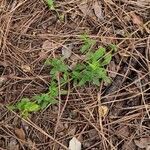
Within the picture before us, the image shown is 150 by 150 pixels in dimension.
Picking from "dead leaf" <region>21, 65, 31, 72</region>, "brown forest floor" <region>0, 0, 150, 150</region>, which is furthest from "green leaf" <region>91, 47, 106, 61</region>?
"dead leaf" <region>21, 65, 31, 72</region>

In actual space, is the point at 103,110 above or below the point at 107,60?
below

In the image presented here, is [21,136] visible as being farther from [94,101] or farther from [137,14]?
[137,14]

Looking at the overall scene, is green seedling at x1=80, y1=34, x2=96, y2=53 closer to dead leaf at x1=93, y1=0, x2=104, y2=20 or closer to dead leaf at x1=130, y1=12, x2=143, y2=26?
dead leaf at x1=93, y1=0, x2=104, y2=20

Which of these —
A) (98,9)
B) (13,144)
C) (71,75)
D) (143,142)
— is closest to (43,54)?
(71,75)

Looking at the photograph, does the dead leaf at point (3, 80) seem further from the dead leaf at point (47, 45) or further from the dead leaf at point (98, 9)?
the dead leaf at point (98, 9)

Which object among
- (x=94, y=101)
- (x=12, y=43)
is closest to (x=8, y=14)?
(x=12, y=43)

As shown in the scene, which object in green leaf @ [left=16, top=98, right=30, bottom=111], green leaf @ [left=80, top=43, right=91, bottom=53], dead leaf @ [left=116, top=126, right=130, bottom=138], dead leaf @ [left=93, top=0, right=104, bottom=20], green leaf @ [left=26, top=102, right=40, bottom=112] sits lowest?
dead leaf @ [left=116, top=126, right=130, bottom=138]

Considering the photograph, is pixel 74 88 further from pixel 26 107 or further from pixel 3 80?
pixel 3 80
